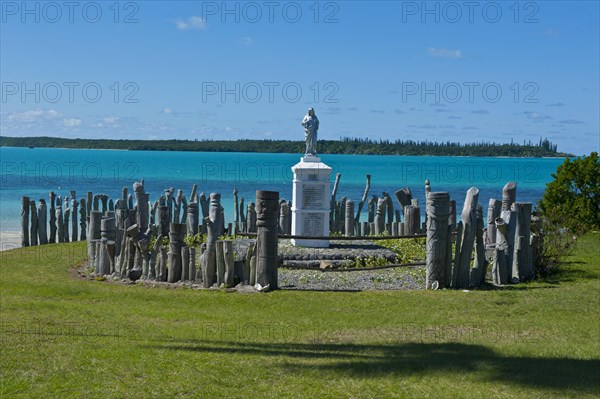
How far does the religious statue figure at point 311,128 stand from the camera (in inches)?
739

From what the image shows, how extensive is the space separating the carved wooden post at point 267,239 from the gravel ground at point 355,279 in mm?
490

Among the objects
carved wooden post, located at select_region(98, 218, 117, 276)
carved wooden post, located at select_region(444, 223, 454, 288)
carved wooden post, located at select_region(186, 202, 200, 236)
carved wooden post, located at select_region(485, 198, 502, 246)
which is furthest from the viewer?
carved wooden post, located at select_region(186, 202, 200, 236)

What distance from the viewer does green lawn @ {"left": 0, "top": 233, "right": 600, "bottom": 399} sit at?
759 cm

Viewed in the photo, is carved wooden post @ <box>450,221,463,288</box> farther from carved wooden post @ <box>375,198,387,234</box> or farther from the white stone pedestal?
carved wooden post @ <box>375,198,387,234</box>

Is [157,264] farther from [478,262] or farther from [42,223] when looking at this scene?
[42,223]

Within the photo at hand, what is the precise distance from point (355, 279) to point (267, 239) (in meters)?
2.19

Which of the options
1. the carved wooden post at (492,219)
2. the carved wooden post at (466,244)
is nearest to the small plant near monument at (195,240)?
the carved wooden post at (492,219)

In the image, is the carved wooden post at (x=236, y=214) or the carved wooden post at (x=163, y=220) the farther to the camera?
the carved wooden post at (x=236, y=214)

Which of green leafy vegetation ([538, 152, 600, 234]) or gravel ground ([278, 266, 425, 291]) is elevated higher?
green leafy vegetation ([538, 152, 600, 234])

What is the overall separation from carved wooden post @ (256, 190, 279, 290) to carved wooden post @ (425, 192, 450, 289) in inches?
106

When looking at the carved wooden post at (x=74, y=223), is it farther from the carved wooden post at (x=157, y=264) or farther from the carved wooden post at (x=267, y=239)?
the carved wooden post at (x=267, y=239)

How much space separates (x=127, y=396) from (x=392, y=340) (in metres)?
3.64

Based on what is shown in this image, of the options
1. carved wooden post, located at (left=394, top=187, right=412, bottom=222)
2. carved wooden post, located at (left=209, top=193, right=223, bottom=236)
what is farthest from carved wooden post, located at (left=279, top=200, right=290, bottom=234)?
carved wooden post, located at (left=209, top=193, right=223, bottom=236)

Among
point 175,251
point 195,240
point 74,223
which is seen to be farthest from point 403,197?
point 175,251
